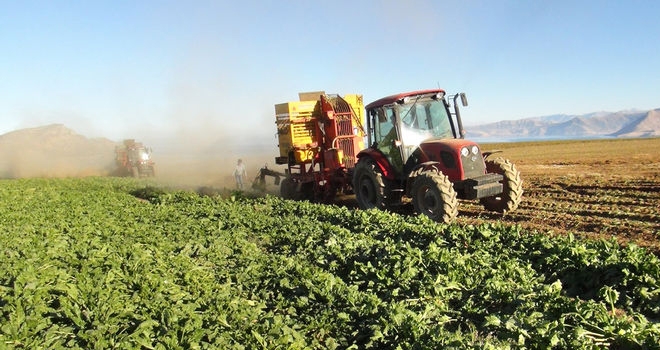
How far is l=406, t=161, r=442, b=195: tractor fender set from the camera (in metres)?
9.43

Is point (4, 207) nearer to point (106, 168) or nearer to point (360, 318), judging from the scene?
point (360, 318)

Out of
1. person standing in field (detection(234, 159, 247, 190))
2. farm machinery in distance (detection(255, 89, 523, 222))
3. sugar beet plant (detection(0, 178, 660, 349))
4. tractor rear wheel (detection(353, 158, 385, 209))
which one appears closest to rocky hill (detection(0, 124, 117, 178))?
person standing in field (detection(234, 159, 247, 190))

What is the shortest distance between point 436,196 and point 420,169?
2.84ft

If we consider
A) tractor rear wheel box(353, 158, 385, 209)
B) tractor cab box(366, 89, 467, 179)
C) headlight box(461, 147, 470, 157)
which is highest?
tractor cab box(366, 89, 467, 179)

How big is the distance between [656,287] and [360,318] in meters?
3.07

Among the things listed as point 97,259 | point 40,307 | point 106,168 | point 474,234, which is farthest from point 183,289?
point 106,168

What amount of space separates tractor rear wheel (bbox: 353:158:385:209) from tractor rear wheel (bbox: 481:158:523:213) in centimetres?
237

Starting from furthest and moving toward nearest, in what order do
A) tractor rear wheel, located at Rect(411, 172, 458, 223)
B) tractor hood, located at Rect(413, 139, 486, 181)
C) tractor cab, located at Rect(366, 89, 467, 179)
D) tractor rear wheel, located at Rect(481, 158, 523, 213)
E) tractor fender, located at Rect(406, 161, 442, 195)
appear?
tractor cab, located at Rect(366, 89, 467, 179) → tractor rear wheel, located at Rect(481, 158, 523, 213) → tractor fender, located at Rect(406, 161, 442, 195) → tractor hood, located at Rect(413, 139, 486, 181) → tractor rear wheel, located at Rect(411, 172, 458, 223)

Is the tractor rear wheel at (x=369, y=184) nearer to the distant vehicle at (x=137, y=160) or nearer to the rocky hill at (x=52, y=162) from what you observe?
the distant vehicle at (x=137, y=160)

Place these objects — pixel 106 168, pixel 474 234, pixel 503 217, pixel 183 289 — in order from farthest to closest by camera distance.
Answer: pixel 106 168 → pixel 503 217 → pixel 474 234 → pixel 183 289

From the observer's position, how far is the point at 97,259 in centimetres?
642

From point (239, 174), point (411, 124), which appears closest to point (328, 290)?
point (411, 124)

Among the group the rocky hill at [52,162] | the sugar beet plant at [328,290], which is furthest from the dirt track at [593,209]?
the rocky hill at [52,162]

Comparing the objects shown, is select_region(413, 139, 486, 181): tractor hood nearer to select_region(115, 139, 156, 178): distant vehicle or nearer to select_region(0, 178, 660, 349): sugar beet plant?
select_region(0, 178, 660, 349): sugar beet plant
